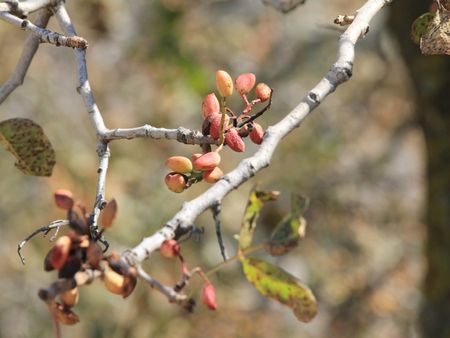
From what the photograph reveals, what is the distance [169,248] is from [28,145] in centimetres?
37

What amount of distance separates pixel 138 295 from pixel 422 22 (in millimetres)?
2112

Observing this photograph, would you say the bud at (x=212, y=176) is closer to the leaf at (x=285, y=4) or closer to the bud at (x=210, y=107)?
the bud at (x=210, y=107)

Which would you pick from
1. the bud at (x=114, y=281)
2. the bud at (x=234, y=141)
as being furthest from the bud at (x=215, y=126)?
the bud at (x=114, y=281)

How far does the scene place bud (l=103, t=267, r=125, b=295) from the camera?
681 millimetres

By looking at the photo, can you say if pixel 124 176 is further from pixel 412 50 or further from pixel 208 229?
pixel 412 50

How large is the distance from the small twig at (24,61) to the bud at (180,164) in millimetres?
297

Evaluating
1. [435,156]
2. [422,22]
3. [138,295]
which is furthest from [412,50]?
[138,295]

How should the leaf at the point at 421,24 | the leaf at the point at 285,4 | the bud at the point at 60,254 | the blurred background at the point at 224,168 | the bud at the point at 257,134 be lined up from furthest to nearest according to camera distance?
1. the blurred background at the point at 224,168
2. the leaf at the point at 285,4
3. the leaf at the point at 421,24
4. the bud at the point at 257,134
5. the bud at the point at 60,254

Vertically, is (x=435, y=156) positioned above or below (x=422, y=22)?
below

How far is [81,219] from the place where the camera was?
2.36 feet

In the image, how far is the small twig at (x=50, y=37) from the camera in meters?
0.93

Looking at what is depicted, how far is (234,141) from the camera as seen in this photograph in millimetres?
868

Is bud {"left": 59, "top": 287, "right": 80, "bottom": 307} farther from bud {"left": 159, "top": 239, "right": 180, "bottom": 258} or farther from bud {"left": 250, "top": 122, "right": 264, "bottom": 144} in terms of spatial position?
bud {"left": 250, "top": 122, "right": 264, "bottom": 144}

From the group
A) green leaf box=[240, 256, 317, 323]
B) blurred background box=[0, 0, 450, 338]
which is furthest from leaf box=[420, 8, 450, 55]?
blurred background box=[0, 0, 450, 338]
